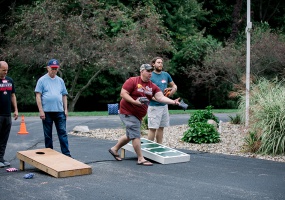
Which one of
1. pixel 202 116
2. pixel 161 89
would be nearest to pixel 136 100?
pixel 161 89

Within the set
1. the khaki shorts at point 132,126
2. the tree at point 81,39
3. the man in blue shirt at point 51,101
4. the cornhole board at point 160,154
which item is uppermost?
the tree at point 81,39

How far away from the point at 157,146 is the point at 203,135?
259 centimetres

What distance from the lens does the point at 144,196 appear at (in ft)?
19.5

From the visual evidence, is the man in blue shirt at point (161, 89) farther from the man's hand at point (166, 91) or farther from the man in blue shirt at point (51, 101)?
the man in blue shirt at point (51, 101)

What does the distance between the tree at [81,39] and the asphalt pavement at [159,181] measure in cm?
1709

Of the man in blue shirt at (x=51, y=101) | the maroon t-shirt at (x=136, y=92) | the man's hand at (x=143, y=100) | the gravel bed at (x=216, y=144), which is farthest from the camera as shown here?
the gravel bed at (x=216, y=144)

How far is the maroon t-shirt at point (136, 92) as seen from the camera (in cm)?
813

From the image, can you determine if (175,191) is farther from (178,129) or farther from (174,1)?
(174,1)

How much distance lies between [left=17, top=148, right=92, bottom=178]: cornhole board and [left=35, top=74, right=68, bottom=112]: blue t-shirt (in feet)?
2.71

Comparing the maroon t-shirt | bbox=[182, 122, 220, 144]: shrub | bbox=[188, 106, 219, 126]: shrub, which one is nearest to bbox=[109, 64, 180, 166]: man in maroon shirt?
the maroon t-shirt

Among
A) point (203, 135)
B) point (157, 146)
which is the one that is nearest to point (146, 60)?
point (203, 135)

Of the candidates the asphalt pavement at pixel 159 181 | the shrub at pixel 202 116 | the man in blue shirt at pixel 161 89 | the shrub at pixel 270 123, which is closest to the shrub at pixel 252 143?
the shrub at pixel 270 123

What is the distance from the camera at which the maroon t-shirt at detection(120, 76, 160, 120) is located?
813 cm

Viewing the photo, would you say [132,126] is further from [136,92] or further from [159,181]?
[159,181]
